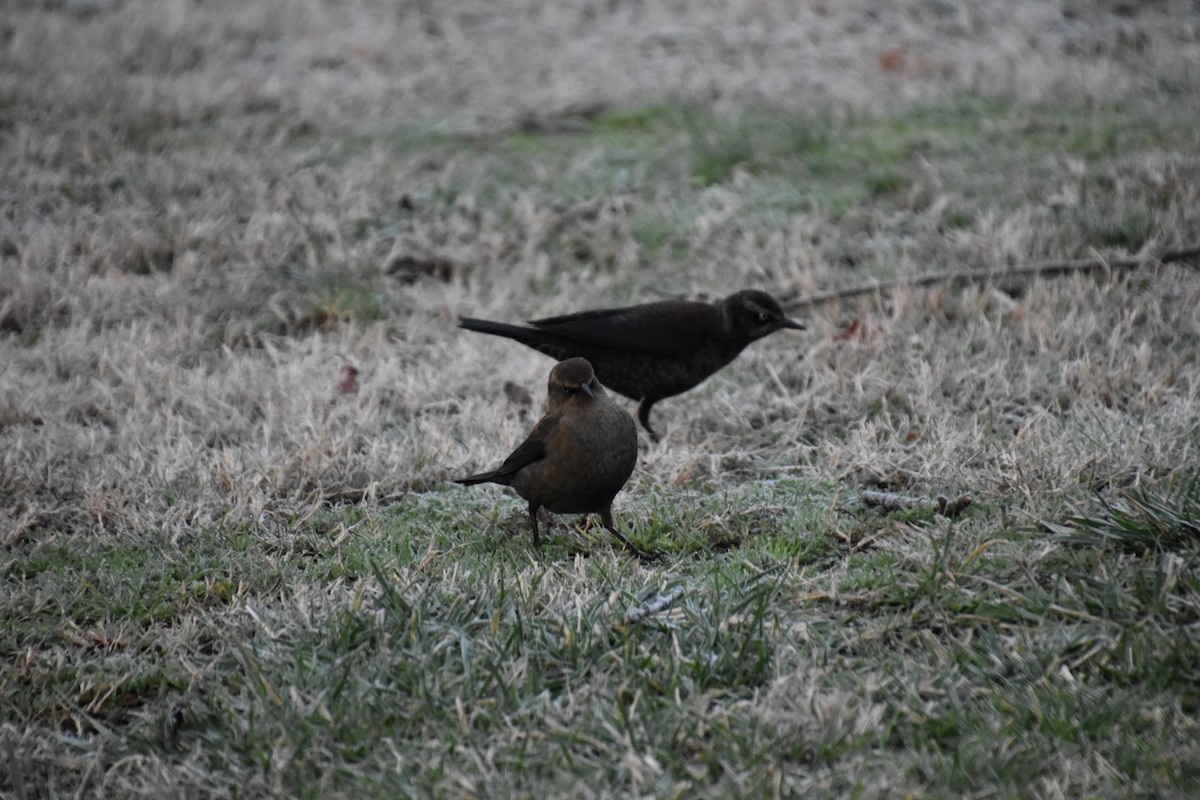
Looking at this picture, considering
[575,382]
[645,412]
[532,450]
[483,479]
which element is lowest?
[645,412]

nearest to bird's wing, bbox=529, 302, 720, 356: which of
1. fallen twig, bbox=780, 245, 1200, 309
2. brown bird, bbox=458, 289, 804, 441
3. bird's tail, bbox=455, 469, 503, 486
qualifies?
brown bird, bbox=458, 289, 804, 441

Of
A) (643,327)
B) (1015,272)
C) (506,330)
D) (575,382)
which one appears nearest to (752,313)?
(643,327)

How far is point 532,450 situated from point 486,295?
9.10 ft

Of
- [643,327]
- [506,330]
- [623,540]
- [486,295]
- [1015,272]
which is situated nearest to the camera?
[623,540]

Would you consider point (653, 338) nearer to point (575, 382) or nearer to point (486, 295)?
point (575, 382)

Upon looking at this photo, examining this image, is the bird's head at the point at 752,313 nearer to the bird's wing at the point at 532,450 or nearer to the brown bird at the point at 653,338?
the brown bird at the point at 653,338

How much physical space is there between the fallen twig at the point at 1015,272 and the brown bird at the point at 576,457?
242 cm

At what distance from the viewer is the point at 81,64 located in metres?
9.40

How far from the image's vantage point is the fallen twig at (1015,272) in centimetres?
595

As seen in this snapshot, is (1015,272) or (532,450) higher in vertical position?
(532,450)

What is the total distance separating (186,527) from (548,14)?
8.39 m

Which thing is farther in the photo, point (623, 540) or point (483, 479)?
point (483, 479)

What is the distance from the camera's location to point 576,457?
385 centimetres

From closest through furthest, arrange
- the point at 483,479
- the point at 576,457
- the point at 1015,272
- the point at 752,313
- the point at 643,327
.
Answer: the point at 576,457 → the point at 483,479 → the point at 643,327 → the point at 752,313 → the point at 1015,272
